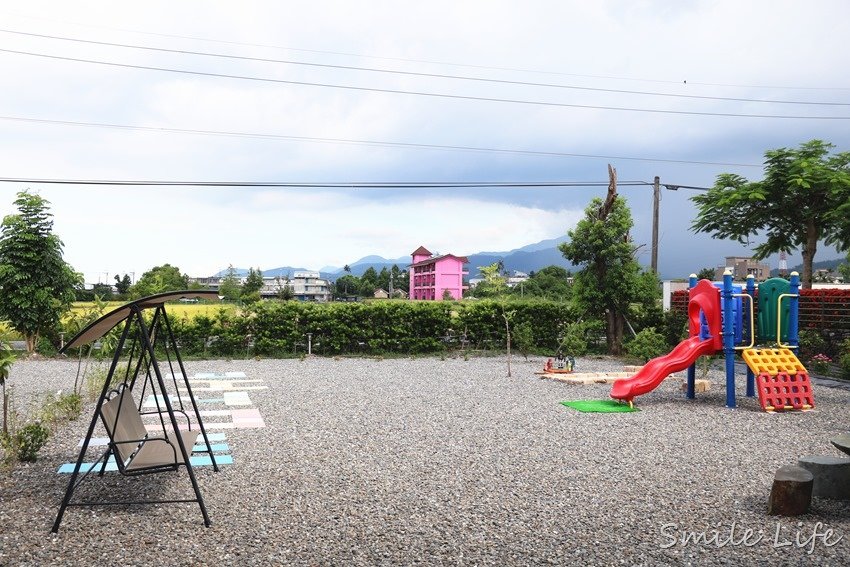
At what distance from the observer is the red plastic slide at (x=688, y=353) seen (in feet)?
32.4

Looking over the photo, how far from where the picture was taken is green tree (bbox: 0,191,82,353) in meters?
15.7

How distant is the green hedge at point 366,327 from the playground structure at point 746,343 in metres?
7.28

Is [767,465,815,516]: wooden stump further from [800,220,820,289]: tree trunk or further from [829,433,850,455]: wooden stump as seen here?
[800,220,820,289]: tree trunk

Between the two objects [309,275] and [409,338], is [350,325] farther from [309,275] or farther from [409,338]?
[309,275]

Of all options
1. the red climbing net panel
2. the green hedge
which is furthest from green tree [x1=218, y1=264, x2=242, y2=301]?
the red climbing net panel

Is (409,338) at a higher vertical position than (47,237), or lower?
lower

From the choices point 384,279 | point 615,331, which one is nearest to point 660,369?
point 615,331

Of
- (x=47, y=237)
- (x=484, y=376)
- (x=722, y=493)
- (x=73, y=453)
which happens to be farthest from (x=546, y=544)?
(x=47, y=237)

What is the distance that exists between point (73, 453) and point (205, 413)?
97.3 inches

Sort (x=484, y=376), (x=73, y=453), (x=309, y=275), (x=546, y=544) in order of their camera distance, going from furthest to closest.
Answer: (x=309, y=275) → (x=484, y=376) → (x=73, y=453) → (x=546, y=544)

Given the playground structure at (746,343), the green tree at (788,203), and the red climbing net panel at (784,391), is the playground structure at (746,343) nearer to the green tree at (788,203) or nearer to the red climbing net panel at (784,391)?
the red climbing net panel at (784,391)

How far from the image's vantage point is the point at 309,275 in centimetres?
15562

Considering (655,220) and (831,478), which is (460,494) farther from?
(655,220)

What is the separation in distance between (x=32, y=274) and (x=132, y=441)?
1333 cm
